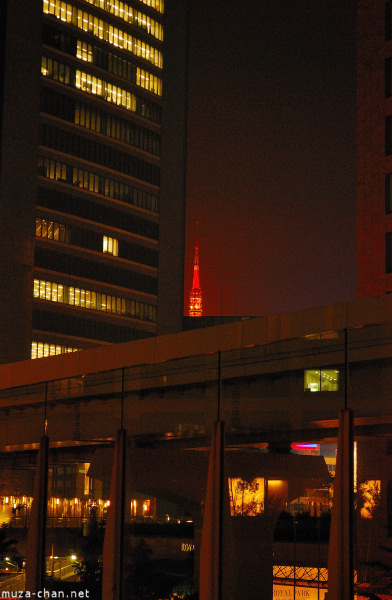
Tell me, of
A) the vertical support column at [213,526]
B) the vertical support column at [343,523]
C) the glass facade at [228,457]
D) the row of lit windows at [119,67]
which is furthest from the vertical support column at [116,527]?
the row of lit windows at [119,67]

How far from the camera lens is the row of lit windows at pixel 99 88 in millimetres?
107625

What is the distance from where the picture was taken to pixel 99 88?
112812mm

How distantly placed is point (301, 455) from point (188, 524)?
342cm

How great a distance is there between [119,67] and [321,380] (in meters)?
102

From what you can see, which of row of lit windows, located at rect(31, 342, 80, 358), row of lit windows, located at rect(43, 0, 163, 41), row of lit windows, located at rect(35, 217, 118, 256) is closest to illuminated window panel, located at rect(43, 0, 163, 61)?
row of lit windows, located at rect(43, 0, 163, 41)

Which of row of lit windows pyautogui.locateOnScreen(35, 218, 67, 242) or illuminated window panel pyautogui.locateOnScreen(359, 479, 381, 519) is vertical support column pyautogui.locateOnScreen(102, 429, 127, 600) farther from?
row of lit windows pyautogui.locateOnScreen(35, 218, 67, 242)

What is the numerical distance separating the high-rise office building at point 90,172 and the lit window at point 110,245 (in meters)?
0.13

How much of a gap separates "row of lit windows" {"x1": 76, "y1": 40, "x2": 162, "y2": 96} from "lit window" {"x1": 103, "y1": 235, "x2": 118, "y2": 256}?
20001 millimetres

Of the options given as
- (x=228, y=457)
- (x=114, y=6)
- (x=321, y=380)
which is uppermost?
(x=114, y=6)

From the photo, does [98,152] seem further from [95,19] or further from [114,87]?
[95,19]

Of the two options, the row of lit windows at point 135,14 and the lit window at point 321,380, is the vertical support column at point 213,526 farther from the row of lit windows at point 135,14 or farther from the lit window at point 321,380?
the row of lit windows at point 135,14

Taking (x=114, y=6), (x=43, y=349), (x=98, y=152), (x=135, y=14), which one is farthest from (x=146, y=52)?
(x=43, y=349)

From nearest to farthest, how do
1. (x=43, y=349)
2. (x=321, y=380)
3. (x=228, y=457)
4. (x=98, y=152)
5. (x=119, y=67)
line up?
(x=321, y=380) → (x=228, y=457) → (x=43, y=349) → (x=98, y=152) → (x=119, y=67)

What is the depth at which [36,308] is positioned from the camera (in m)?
102
